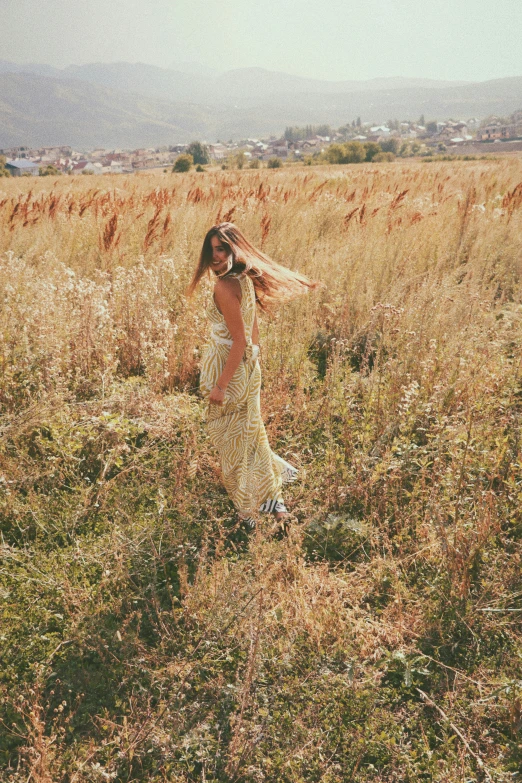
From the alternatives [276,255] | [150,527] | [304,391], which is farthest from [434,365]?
[276,255]

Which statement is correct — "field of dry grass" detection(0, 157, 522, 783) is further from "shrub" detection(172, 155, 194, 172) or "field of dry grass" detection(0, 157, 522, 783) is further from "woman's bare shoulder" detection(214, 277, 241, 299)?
"shrub" detection(172, 155, 194, 172)

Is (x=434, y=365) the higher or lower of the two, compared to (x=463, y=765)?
higher

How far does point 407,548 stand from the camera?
2916 mm

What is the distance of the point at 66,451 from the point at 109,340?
1368mm

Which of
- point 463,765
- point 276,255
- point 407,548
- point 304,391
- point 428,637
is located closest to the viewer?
point 463,765

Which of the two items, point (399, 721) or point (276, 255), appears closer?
point (399, 721)

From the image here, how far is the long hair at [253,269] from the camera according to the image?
9.58 feet

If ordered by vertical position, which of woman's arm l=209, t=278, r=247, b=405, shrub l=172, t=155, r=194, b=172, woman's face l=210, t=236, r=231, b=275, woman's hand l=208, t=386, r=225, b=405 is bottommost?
woman's hand l=208, t=386, r=225, b=405

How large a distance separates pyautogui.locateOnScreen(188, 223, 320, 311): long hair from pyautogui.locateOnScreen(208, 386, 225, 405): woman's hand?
27.0 inches

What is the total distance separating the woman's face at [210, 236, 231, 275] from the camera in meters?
2.94

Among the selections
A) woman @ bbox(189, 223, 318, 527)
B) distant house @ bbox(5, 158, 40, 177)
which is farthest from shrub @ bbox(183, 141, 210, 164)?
woman @ bbox(189, 223, 318, 527)

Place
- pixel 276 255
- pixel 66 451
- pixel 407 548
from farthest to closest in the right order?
1. pixel 276 255
2. pixel 66 451
3. pixel 407 548

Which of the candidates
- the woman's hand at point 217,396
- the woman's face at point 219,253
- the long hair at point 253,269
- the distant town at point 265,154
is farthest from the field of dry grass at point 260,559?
the distant town at point 265,154

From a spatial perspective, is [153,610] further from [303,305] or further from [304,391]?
[303,305]
